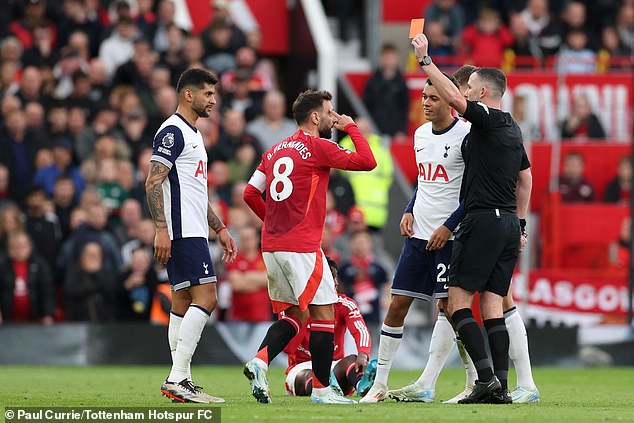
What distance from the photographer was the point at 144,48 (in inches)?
778

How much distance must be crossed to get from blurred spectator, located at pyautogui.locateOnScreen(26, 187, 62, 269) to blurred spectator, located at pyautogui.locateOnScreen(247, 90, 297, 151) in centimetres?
336

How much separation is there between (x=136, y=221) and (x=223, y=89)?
133 inches

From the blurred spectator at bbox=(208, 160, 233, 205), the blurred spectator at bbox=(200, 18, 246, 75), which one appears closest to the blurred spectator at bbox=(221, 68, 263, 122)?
the blurred spectator at bbox=(200, 18, 246, 75)

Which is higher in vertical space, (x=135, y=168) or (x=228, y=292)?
(x=135, y=168)

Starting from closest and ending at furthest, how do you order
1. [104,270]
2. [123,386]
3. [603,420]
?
1. [603,420]
2. [123,386]
3. [104,270]

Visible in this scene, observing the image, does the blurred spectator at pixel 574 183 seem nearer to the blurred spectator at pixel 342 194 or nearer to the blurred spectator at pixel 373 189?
the blurred spectator at pixel 373 189

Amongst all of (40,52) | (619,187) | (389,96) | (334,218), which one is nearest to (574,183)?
(619,187)

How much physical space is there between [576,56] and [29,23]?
8.58 meters

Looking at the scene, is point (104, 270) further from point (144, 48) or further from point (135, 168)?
point (144, 48)

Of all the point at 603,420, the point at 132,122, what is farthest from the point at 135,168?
the point at 603,420

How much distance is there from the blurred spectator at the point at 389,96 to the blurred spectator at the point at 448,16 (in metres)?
2.11

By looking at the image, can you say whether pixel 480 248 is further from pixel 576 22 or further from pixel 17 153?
pixel 576 22

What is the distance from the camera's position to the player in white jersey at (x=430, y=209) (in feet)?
34.3

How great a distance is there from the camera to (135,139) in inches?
747
